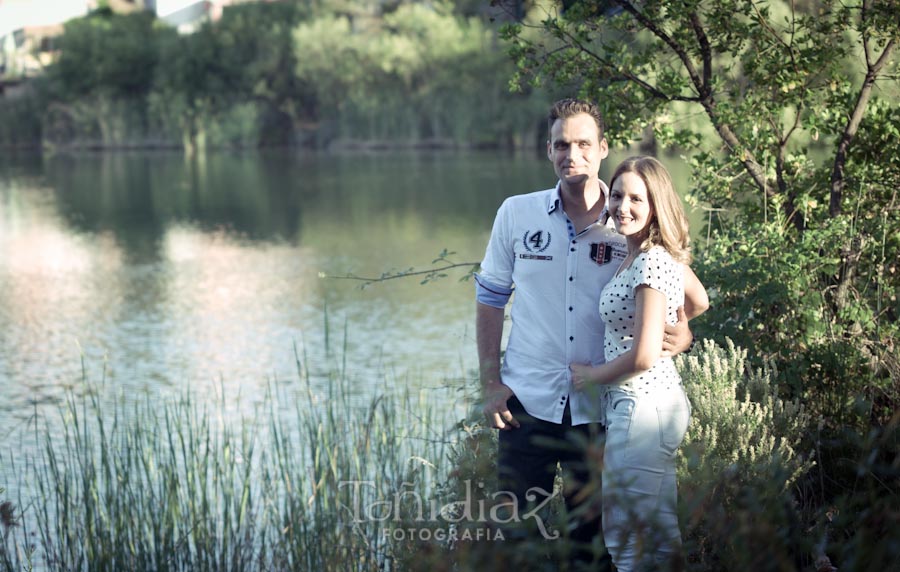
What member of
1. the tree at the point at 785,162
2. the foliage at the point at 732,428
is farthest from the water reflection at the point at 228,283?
the foliage at the point at 732,428

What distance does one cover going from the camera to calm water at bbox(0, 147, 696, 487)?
11.8 m

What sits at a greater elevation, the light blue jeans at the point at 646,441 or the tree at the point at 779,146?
the tree at the point at 779,146

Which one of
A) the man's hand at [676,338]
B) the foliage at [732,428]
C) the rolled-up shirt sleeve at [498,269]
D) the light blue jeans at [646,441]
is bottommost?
the foliage at [732,428]

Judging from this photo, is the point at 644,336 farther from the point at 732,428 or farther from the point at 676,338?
the point at 732,428

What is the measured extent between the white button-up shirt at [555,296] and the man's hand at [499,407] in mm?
40

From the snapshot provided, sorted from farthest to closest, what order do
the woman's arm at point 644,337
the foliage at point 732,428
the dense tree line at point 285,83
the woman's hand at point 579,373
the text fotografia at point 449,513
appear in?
the dense tree line at point 285,83, the foliage at point 732,428, the text fotografia at point 449,513, the woman's hand at point 579,373, the woman's arm at point 644,337

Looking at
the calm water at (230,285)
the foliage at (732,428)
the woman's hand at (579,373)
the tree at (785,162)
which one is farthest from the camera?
the calm water at (230,285)

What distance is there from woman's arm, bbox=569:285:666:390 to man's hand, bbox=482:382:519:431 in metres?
0.35

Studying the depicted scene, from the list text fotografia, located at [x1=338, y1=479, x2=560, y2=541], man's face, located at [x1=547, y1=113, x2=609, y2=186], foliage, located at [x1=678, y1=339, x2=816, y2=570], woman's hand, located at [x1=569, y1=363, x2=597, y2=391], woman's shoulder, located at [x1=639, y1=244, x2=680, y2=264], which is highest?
man's face, located at [x1=547, y1=113, x2=609, y2=186]

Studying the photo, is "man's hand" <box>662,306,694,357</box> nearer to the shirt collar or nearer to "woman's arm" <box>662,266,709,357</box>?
"woman's arm" <box>662,266,709,357</box>

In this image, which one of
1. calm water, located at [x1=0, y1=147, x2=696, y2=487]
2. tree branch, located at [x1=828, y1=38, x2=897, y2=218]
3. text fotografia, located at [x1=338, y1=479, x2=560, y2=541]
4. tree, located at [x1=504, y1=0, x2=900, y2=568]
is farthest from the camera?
calm water, located at [x1=0, y1=147, x2=696, y2=487]

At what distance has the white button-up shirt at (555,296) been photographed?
12.1 feet

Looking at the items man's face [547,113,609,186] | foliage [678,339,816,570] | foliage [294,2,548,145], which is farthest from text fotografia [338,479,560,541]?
foliage [294,2,548,145]

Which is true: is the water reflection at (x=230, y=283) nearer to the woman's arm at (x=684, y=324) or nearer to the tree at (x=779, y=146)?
the tree at (x=779, y=146)
